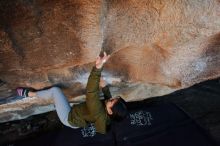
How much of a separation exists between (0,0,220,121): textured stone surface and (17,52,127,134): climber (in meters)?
0.12

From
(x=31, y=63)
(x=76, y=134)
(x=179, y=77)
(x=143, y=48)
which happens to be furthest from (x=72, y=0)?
(x=76, y=134)

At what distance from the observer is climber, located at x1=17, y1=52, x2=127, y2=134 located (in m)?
2.86

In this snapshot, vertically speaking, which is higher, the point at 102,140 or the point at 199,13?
the point at 199,13

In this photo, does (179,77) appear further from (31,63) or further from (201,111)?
(31,63)

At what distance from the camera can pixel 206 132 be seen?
13.8ft

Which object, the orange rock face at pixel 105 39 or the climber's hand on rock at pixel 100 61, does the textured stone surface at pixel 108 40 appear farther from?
the climber's hand on rock at pixel 100 61

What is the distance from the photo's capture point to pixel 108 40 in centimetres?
286

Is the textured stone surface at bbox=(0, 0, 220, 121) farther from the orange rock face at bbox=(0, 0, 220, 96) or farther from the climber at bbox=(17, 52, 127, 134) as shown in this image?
the climber at bbox=(17, 52, 127, 134)

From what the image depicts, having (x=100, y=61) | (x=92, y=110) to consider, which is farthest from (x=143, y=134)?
(x=100, y=61)

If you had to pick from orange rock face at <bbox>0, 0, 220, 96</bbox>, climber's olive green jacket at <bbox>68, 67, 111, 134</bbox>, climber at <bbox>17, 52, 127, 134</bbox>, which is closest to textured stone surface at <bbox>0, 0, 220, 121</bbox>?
orange rock face at <bbox>0, 0, 220, 96</bbox>

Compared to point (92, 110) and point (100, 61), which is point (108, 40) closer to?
point (100, 61)

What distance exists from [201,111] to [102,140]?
154cm

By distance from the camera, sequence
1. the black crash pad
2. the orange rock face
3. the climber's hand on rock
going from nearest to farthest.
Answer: the orange rock face
the climber's hand on rock
the black crash pad

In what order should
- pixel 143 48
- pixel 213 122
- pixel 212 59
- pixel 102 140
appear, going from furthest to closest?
1. pixel 213 122
2. pixel 102 140
3. pixel 212 59
4. pixel 143 48
